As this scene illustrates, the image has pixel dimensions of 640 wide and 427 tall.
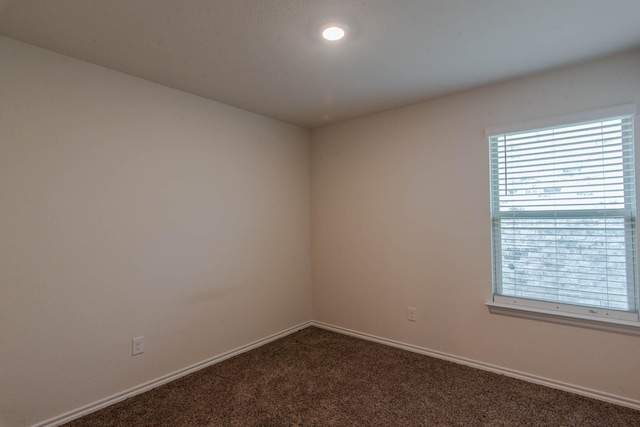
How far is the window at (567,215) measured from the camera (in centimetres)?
218

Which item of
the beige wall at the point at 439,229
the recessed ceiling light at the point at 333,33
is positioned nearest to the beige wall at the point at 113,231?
the beige wall at the point at 439,229

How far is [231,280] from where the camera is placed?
3072 millimetres

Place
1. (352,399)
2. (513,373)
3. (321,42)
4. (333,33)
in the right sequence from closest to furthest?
(333,33) → (321,42) → (352,399) → (513,373)

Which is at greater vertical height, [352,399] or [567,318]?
[567,318]

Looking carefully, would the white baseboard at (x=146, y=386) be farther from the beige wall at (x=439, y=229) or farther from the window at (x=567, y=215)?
the window at (x=567, y=215)

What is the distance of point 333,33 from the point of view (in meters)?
1.89

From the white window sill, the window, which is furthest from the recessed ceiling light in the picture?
the white window sill

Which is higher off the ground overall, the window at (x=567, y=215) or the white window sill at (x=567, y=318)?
the window at (x=567, y=215)

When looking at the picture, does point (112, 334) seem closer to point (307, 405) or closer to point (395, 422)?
point (307, 405)

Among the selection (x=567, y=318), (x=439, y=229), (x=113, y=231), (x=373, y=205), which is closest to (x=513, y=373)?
(x=567, y=318)

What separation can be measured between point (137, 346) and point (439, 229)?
2652 millimetres

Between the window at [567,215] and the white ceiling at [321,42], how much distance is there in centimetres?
52

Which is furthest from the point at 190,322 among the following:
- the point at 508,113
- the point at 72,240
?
the point at 508,113

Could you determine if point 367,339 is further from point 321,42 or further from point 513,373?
point 321,42
